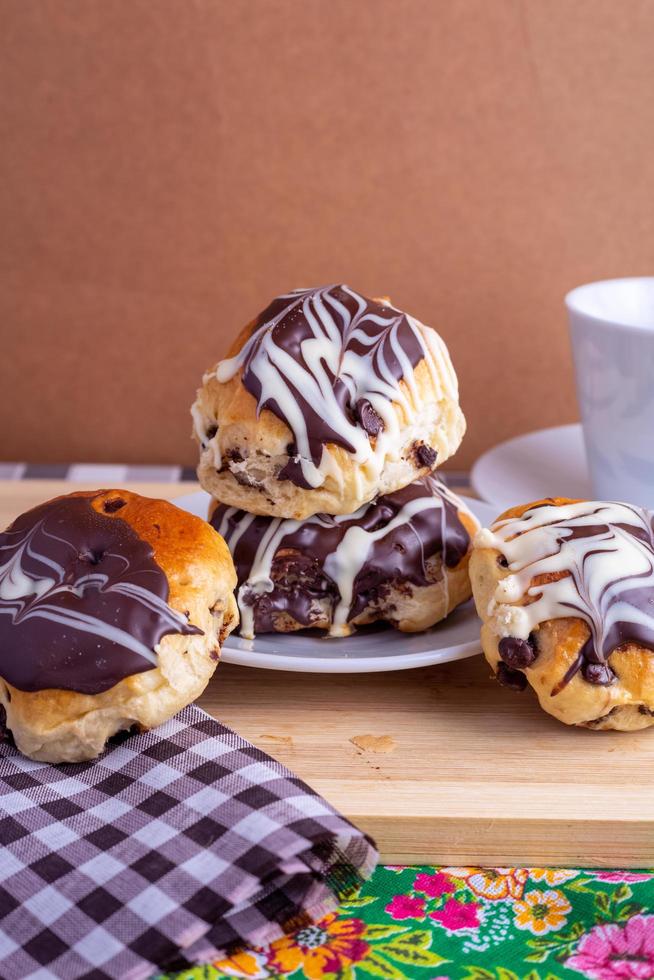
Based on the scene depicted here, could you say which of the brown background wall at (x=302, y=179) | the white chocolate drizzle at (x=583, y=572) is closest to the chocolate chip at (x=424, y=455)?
the white chocolate drizzle at (x=583, y=572)

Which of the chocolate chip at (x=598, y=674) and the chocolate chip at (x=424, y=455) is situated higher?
the chocolate chip at (x=424, y=455)

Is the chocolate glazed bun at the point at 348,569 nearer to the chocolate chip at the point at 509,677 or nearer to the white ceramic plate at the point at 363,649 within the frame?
the white ceramic plate at the point at 363,649

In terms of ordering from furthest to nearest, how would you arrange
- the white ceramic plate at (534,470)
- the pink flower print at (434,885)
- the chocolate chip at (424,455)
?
the white ceramic plate at (534,470)
the chocolate chip at (424,455)
the pink flower print at (434,885)

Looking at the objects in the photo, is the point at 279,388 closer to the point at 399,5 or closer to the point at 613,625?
the point at 613,625

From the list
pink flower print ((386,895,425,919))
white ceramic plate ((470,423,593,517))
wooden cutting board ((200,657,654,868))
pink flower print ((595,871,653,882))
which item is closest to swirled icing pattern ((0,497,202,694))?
wooden cutting board ((200,657,654,868))

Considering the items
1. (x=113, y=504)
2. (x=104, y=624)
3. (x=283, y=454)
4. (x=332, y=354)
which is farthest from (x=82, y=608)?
(x=332, y=354)

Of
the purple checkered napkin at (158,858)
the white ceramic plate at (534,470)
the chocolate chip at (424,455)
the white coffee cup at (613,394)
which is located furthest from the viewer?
the white ceramic plate at (534,470)

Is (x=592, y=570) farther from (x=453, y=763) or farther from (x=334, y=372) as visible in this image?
(x=334, y=372)
